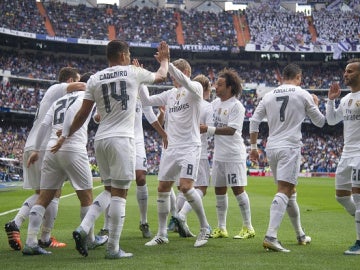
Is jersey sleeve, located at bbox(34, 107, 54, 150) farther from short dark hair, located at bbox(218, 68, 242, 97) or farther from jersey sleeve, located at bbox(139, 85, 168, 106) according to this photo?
short dark hair, located at bbox(218, 68, 242, 97)

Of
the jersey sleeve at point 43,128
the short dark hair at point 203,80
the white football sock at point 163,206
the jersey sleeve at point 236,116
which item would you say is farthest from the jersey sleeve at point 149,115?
the jersey sleeve at point 43,128

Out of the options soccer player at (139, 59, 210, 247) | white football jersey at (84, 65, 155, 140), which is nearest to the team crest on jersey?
soccer player at (139, 59, 210, 247)

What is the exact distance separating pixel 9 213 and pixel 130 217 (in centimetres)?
305

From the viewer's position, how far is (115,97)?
743 cm

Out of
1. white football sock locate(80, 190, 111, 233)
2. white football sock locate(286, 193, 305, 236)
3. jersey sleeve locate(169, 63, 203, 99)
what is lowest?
white football sock locate(286, 193, 305, 236)

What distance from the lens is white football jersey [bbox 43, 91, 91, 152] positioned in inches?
317

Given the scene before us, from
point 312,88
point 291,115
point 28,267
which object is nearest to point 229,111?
point 291,115

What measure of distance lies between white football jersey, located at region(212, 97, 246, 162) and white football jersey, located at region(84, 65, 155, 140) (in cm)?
270

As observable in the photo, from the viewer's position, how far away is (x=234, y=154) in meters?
10.1

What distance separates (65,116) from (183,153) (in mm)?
1776

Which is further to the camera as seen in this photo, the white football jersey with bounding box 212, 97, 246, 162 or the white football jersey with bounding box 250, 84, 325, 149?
the white football jersey with bounding box 212, 97, 246, 162

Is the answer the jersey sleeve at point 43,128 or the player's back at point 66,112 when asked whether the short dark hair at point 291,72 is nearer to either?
the player's back at point 66,112

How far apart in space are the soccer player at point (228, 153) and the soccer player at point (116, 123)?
240cm

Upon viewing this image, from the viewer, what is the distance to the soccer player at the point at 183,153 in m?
8.61
